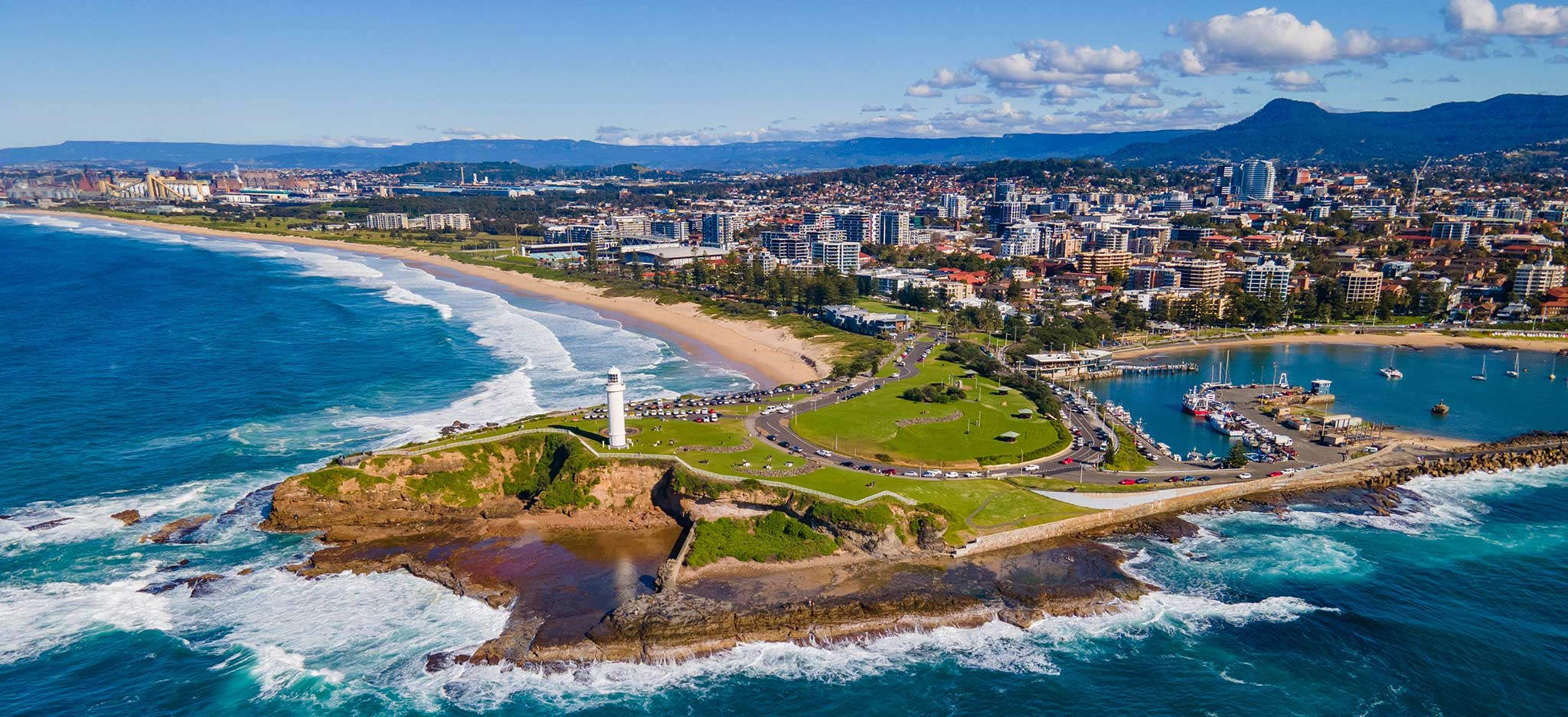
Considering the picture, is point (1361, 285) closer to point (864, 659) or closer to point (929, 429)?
point (929, 429)

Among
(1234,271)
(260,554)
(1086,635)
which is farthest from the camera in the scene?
(1234,271)

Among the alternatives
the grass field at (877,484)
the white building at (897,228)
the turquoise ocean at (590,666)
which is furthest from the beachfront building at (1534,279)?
the grass field at (877,484)

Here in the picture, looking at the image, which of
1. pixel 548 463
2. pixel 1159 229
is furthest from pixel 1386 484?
pixel 1159 229

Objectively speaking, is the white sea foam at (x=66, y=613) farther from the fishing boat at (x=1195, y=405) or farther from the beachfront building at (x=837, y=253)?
the beachfront building at (x=837, y=253)

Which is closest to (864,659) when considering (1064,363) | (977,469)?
(977,469)

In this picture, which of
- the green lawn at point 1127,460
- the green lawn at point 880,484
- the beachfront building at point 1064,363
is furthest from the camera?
the beachfront building at point 1064,363

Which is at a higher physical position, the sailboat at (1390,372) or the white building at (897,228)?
the white building at (897,228)

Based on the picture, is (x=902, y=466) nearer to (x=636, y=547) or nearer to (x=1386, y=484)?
(x=636, y=547)
